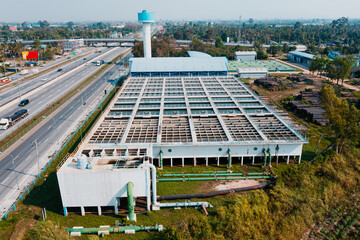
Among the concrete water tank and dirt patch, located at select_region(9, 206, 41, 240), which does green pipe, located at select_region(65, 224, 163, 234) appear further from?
the concrete water tank

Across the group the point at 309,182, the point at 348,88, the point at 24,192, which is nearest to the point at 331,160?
the point at 309,182

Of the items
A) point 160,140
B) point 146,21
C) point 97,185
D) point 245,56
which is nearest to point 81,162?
point 97,185

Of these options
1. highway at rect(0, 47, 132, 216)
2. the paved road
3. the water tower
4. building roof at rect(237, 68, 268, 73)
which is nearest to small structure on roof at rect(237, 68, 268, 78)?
building roof at rect(237, 68, 268, 73)

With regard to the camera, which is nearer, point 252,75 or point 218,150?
point 218,150

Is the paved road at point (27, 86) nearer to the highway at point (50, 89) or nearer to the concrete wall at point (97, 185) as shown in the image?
the highway at point (50, 89)

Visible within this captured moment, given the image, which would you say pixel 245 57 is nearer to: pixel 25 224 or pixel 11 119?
pixel 11 119
